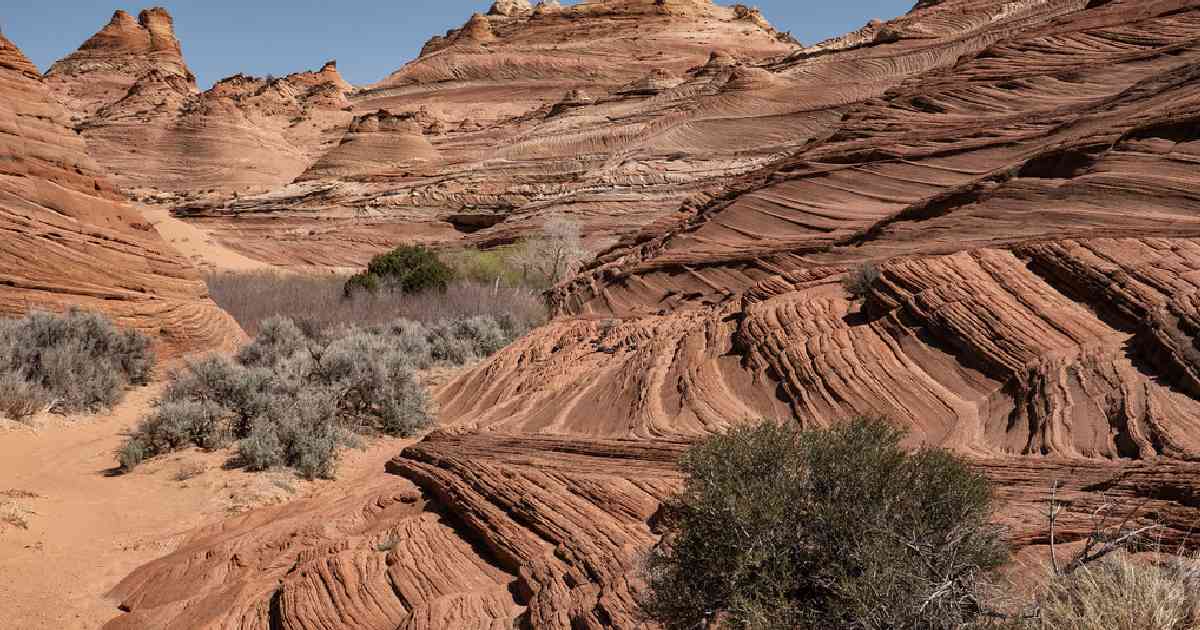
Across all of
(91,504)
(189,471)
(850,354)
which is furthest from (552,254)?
(850,354)

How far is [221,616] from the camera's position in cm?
494

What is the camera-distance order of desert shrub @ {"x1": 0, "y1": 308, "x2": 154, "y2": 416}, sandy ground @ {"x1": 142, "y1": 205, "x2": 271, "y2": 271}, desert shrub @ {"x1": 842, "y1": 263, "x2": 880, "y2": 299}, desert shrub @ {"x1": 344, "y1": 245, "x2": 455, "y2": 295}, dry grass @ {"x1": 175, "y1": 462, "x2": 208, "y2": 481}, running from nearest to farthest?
1. desert shrub @ {"x1": 842, "y1": 263, "x2": 880, "y2": 299}
2. dry grass @ {"x1": 175, "y1": 462, "x2": 208, "y2": 481}
3. desert shrub @ {"x1": 0, "y1": 308, "x2": 154, "y2": 416}
4. desert shrub @ {"x1": 344, "y1": 245, "x2": 455, "y2": 295}
5. sandy ground @ {"x1": 142, "y1": 205, "x2": 271, "y2": 271}

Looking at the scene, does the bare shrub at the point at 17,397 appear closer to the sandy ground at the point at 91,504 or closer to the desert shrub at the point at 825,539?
the sandy ground at the point at 91,504

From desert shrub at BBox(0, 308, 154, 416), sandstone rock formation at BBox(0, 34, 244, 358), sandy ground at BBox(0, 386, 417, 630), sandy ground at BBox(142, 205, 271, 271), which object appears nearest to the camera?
sandy ground at BBox(0, 386, 417, 630)

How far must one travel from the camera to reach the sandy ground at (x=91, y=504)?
532 cm

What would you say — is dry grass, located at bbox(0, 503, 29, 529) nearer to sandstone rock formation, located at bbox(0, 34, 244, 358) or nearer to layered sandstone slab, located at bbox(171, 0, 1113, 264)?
Result: sandstone rock formation, located at bbox(0, 34, 244, 358)

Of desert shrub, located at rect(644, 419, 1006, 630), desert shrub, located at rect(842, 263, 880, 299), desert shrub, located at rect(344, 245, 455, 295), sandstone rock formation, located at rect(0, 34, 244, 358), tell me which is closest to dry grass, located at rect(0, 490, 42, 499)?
sandstone rock formation, located at rect(0, 34, 244, 358)

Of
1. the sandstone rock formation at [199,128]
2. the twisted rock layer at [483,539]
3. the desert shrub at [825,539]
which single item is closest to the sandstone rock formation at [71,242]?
the twisted rock layer at [483,539]

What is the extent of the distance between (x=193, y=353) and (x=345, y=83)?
75.9m

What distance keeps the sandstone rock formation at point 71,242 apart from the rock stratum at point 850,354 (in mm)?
4669

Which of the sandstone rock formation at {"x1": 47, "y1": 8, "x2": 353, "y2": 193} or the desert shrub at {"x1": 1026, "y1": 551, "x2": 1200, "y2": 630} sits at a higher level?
the sandstone rock formation at {"x1": 47, "y1": 8, "x2": 353, "y2": 193}

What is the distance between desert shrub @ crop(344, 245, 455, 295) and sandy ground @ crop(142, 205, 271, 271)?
29.5 ft

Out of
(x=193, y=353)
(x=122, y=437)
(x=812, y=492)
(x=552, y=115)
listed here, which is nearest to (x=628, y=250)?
(x=193, y=353)

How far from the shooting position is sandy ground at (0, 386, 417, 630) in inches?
209
